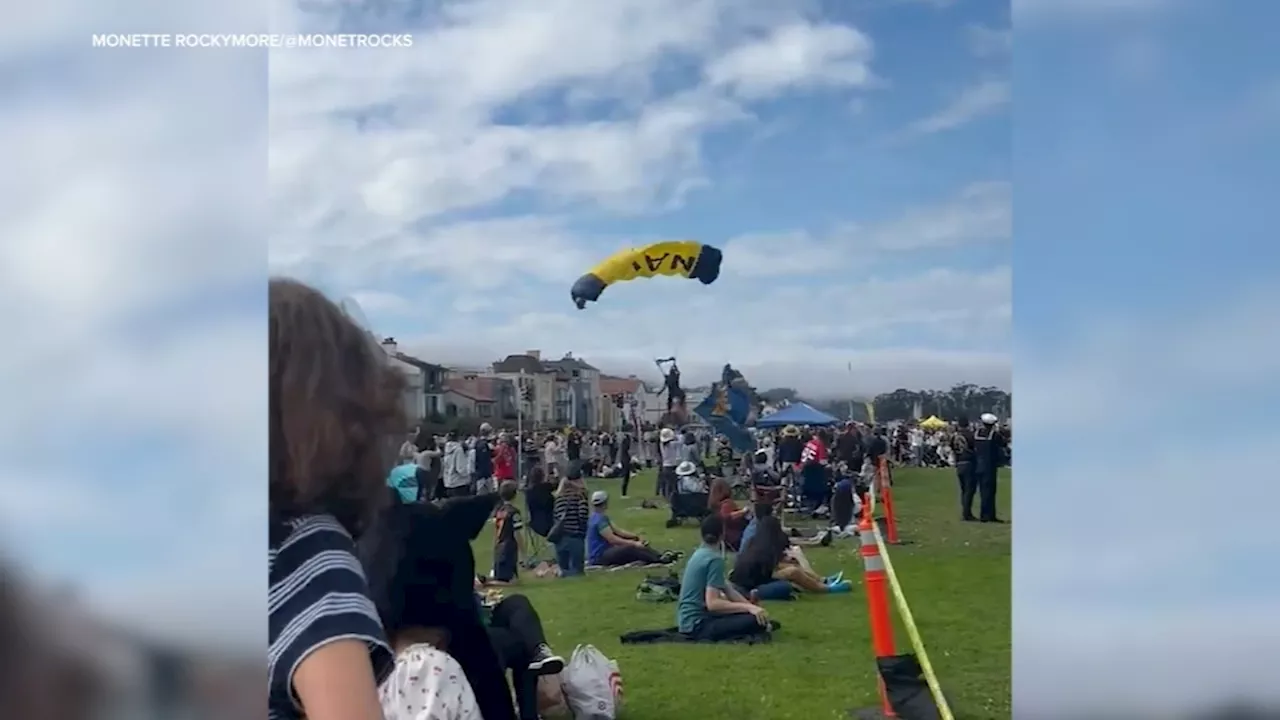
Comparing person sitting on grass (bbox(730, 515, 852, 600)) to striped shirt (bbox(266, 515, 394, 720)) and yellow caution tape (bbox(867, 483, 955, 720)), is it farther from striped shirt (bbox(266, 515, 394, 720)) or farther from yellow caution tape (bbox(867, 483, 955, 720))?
striped shirt (bbox(266, 515, 394, 720))

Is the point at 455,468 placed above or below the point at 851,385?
below

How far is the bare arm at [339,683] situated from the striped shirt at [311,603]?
0.02 m

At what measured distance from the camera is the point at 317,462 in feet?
8.03

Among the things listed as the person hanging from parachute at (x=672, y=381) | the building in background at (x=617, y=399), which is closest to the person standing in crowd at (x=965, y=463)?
the person hanging from parachute at (x=672, y=381)

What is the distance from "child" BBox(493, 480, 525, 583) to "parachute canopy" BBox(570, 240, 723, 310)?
1.55ft

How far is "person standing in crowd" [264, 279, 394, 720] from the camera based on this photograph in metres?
2.33

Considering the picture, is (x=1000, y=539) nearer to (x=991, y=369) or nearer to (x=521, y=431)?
(x=991, y=369)

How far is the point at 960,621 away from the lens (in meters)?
2.60

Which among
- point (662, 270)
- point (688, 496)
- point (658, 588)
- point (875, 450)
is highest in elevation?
point (662, 270)

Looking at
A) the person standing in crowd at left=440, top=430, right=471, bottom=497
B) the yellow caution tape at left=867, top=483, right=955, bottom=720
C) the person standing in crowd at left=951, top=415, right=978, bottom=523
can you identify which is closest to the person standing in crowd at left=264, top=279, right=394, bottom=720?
the person standing in crowd at left=440, top=430, right=471, bottom=497

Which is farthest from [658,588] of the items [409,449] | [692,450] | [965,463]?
[965,463]

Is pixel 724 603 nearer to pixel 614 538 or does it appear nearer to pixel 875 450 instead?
pixel 614 538

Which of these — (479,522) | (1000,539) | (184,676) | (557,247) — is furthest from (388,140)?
(1000,539)

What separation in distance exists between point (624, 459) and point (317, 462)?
2.24 feet
